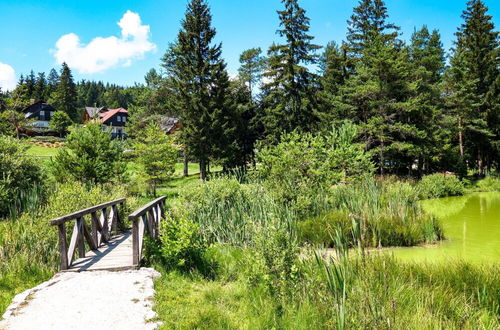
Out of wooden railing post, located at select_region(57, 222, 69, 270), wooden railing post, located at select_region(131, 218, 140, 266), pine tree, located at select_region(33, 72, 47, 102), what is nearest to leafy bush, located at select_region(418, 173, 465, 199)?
wooden railing post, located at select_region(131, 218, 140, 266)

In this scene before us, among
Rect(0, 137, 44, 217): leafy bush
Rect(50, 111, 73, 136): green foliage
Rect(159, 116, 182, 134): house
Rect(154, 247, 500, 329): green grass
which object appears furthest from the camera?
Rect(50, 111, 73, 136): green foliage

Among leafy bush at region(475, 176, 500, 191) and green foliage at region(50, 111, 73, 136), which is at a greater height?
green foliage at region(50, 111, 73, 136)

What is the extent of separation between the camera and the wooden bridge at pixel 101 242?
5.68m

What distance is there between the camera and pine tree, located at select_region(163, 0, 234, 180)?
2655 centimetres

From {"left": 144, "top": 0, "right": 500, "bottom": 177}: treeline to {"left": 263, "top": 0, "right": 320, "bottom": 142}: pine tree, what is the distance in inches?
3.4

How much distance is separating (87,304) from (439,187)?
73.1 feet

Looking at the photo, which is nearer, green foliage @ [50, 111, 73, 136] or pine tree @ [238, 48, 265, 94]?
pine tree @ [238, 48, 265, 94]

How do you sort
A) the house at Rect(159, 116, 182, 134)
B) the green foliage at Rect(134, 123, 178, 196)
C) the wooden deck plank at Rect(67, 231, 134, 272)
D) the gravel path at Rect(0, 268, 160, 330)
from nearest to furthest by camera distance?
the gravel path at Rect(0, 268, 160, 330) < the wooden deck plank at Rect(67, 231, 134, 272) < the green foliage at Rect(134, 123, 178, 196) < the house at Rect(159, 116, 182, 134)

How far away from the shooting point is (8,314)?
404cm

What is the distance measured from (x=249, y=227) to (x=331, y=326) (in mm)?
3892

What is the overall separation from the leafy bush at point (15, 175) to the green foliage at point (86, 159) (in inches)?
45.9

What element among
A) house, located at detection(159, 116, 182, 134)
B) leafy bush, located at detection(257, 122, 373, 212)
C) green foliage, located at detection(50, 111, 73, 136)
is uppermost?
green foliage, located at detection(50, 111, 73, 136)

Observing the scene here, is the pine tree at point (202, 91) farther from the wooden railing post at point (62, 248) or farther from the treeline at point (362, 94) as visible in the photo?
the wooden railing post at point (62, 248)

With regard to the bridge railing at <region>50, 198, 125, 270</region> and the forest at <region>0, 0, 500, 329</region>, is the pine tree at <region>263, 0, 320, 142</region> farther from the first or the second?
the bridge railing at <region>50, 198, 125, 270</region>
